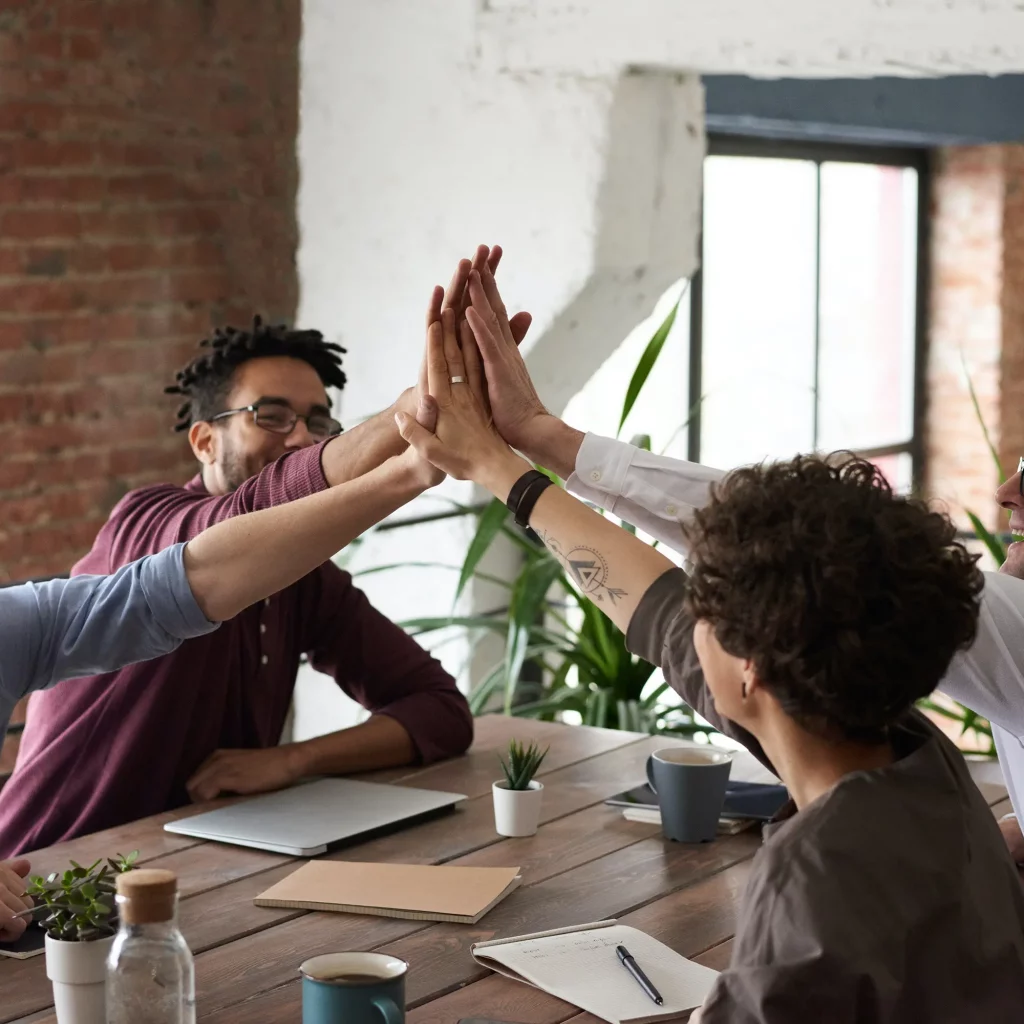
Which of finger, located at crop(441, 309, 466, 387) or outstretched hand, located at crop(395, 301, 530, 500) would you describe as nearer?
outstretched hand, located at crop(395, 301, 530, 500)

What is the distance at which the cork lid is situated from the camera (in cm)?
115

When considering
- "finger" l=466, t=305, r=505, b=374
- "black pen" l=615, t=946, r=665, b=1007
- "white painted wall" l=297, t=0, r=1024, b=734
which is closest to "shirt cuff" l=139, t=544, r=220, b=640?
"finger" l=466, t=305, r=505, b=374

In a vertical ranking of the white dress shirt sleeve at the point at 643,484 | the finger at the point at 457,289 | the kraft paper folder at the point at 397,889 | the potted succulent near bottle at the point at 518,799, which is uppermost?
the finger at the point at 457,289

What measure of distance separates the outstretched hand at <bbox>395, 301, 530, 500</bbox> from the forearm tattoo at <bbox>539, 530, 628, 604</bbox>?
20 centimetres

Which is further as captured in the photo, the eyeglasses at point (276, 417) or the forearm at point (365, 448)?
the eyeglasses at point (276, 417)

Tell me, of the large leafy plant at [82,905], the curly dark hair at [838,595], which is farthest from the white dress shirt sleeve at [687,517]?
the large leafy plant at [82,905]

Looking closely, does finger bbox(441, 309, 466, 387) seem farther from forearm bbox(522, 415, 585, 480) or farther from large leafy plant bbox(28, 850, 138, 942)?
large leafy plant bbox(28, 850, 138, 942)

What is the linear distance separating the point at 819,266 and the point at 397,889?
4.56 m

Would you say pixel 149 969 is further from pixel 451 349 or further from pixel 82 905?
pixel 451 349

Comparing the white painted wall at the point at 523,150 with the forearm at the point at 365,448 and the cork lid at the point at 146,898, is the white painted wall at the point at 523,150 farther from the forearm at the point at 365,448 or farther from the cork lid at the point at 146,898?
the cork lid at the point at 146,898

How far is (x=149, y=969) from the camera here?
1191 mm

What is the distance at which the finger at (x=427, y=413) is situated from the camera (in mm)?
1952

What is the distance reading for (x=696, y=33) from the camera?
3256mm

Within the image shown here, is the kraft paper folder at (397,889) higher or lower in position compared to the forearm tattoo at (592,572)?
lower
